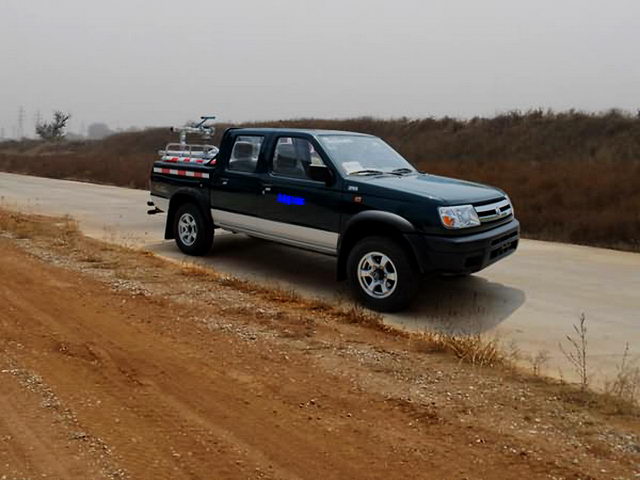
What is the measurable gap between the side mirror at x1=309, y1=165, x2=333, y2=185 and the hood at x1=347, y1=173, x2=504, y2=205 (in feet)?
0.78

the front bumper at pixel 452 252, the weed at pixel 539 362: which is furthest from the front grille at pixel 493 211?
the weed at pixel 539 362

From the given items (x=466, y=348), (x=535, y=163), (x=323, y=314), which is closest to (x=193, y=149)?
(x=323, y=314)

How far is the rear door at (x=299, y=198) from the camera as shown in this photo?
6.59 metres

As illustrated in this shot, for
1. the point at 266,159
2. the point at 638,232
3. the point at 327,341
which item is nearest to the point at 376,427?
the point at 327,341

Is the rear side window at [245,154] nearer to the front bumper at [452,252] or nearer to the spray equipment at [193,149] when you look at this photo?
the spray equipment at [193,149]

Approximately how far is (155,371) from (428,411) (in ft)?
6.23

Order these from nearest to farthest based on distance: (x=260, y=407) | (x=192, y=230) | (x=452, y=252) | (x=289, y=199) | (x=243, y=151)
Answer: (x=260, y=407), (x=452, y=252), (x=289, y=199), (x=243, y=151), (x=192, y=230)

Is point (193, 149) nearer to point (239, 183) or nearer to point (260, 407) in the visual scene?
point (239, 183)

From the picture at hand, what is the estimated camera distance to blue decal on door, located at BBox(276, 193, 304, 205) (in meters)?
6.86

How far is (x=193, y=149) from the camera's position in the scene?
11.5 metres

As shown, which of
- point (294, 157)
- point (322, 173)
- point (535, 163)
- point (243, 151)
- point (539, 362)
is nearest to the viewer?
point (539, 362)

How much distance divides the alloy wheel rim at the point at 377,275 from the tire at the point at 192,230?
9.79ft

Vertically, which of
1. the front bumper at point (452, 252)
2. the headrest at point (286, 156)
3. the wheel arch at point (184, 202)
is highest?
the headrest at point (286, 156)

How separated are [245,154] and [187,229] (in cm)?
167
